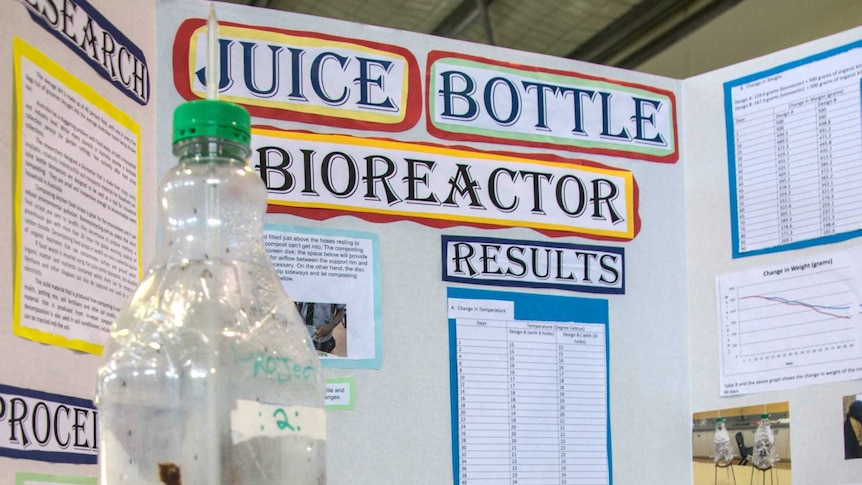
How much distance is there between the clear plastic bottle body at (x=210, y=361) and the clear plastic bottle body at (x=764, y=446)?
0.70m

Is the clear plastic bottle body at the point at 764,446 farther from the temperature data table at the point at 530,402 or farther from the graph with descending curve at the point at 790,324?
the temperature data table at the point at 530,402

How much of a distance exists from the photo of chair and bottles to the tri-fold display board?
1 centimetres

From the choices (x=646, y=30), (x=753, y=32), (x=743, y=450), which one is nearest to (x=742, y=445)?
(x=743, y=450)

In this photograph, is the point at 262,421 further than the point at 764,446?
No

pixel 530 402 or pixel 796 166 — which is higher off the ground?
pixel 796 166

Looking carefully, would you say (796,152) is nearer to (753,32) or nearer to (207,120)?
(207,120)

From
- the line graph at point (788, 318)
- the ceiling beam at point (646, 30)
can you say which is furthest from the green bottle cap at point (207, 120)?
the ceiling beam at point (646, 30)

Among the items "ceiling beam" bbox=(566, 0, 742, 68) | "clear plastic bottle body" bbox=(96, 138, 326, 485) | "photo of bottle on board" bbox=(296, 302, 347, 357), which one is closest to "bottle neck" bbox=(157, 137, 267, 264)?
"clear plastic bottle body" bbox=(96, 138, 326, 485)

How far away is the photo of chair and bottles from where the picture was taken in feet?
4.03

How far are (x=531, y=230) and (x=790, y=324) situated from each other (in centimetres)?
32

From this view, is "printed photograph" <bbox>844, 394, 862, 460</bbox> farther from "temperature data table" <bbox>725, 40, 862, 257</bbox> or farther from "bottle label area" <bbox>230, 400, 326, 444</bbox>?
"bottle label area" <bbox>230, 400, 326, 444</bbox>

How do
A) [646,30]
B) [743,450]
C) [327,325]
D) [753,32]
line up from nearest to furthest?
[327,325], [743,450], [753,32], [646,30]

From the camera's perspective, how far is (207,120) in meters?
0.63

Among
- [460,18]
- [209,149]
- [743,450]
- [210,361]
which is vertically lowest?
[743,450]
